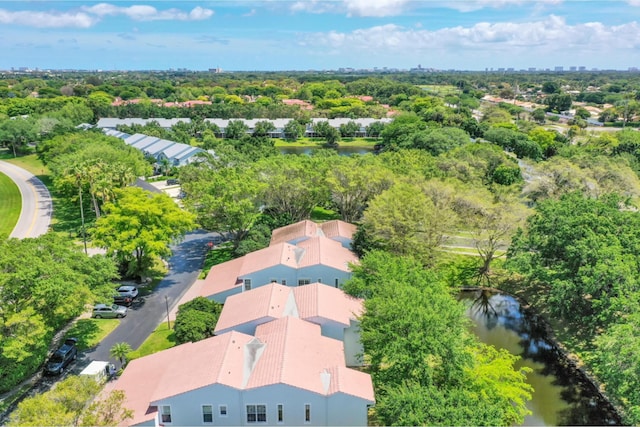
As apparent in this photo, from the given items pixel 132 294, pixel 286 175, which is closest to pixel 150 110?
pixel 286 175

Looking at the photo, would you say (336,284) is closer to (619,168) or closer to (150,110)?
(619,168)

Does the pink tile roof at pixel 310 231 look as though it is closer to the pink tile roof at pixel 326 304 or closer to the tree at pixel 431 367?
the pink tile roof at pixel 326 304

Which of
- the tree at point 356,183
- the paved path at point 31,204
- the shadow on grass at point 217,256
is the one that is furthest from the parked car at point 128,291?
the tree at point 356,183

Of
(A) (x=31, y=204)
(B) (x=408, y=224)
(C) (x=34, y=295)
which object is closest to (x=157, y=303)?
(C) (x=34, y=295)

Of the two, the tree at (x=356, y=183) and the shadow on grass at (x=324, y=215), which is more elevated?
the tree at (x=356, y=183)

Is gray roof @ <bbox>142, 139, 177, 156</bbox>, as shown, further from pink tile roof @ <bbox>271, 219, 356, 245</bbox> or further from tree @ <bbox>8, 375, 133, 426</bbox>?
tree @ <bbox>8, 375, 133, 426</bbox>

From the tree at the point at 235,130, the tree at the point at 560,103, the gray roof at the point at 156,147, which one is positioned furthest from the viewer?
the tree at the point at 560,103

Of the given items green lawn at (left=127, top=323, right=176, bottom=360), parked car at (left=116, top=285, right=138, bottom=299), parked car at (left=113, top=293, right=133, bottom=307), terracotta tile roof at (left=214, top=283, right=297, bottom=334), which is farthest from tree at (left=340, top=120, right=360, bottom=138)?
green lawn at (left=127, top=323, right=176, bottom=360)
